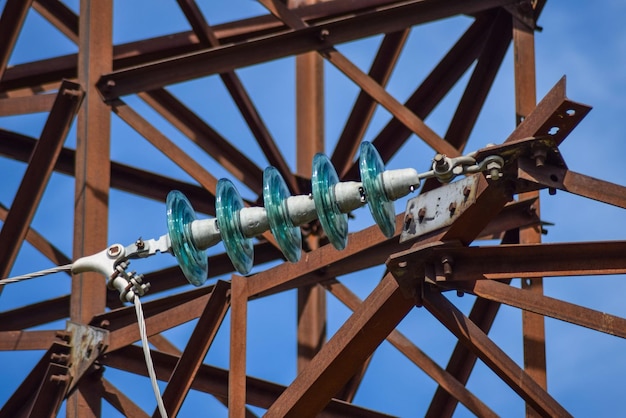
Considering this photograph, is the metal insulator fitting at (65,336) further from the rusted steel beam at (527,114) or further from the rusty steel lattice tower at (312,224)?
the rusted steel beam at (527,114)

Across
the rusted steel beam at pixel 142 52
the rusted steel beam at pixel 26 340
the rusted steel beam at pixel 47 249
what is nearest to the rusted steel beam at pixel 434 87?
the rusted steel beam at pixel 142 52

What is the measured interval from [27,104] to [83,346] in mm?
2809

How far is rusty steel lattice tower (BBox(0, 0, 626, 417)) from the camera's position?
11.1 meters

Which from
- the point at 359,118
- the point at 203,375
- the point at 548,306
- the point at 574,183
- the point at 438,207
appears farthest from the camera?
the point at 359,118

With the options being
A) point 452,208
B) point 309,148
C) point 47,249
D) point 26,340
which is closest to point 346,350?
point 452,208

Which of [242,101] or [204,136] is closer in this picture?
[242,101]

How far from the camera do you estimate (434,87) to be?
58.5 ft

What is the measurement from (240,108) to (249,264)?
22.0ft

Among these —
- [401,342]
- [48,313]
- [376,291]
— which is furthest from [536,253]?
[48,313]

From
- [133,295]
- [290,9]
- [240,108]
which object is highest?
[290,9]

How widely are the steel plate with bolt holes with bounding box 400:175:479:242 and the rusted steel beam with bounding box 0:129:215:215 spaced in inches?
236

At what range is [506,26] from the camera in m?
17.0

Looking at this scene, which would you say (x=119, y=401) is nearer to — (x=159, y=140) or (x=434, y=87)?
(x=159, y=140)

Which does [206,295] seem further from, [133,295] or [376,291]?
[133,295]
